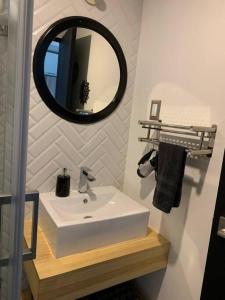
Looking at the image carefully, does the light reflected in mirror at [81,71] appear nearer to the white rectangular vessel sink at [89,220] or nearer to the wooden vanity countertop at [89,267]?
the white rectangular vessel sink at [89,220]

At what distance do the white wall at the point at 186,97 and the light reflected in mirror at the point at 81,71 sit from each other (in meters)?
0.24

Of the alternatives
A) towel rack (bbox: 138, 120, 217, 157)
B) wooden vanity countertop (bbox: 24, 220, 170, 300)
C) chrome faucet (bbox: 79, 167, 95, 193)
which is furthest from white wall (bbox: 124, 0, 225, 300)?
chrome faucet (bbox: 79, 167, 95, 193)

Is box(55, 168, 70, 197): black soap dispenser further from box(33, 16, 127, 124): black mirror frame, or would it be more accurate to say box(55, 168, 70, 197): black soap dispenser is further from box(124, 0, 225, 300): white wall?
box(124, 0, 225, 300): white wall

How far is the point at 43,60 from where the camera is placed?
1.39 m

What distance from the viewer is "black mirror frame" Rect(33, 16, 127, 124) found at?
1.38 metres

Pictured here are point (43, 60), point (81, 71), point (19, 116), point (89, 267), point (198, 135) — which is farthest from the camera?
point (81, 71)

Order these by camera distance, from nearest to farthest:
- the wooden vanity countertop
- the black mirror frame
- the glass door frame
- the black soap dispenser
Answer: the glass door frame, the wooden vanity countertop, the black mirror frame, the black soap dispenser

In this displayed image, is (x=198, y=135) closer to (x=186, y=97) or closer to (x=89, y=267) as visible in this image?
(x=186, y=97)

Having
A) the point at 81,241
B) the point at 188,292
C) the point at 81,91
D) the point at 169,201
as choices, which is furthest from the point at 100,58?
the point at 188,292

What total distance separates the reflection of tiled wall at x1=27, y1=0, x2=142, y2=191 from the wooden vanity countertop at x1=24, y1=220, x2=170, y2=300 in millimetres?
408

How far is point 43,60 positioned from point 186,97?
33.2 inches

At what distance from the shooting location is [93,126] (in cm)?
161

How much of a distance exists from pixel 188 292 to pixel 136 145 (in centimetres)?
95

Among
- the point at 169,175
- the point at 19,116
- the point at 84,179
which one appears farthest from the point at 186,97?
the point at 19,116
